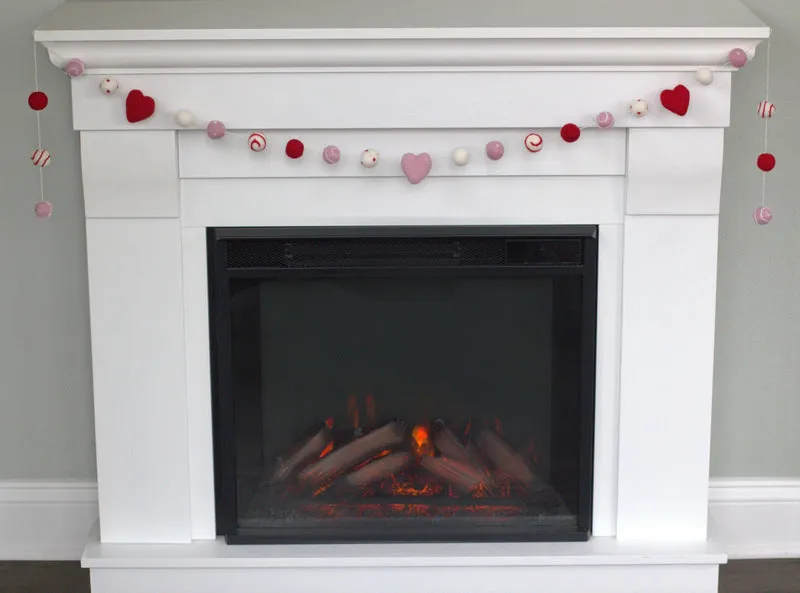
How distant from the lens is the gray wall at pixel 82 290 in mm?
2393

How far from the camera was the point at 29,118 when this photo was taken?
7.89 ft

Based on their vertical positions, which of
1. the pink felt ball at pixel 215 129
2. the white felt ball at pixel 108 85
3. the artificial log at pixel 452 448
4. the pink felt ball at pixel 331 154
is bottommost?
the artificial log at pixel 452 448

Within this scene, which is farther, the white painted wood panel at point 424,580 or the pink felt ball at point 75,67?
the white painted wood panel at point 424,580

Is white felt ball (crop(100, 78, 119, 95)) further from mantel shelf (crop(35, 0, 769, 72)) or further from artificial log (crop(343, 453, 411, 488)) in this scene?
artificial log (crop(343, 453, 411, 488))

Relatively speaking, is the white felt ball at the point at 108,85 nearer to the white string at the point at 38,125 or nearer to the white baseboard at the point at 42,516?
the white string at the point at 38,125

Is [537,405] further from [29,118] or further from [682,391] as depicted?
[29,118]

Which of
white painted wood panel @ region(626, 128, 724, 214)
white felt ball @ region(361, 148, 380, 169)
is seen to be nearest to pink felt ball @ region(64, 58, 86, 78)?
white felt ball @ region(361, 148, 380, 169)

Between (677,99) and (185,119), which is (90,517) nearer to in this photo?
(185,119)

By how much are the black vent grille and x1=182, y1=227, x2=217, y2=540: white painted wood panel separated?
8 cm

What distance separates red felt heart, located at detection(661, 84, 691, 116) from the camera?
81.5 inches

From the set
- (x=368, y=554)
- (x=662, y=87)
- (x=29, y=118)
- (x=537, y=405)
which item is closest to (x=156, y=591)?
(x=368, y=554)

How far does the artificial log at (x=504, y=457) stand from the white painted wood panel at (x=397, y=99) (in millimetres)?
715

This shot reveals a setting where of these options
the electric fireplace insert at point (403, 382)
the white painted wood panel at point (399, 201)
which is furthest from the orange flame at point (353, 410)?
the white painted wood panel at point (399, 201)

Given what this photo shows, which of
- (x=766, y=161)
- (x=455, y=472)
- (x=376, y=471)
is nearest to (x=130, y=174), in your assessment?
(x=376, y=471)
